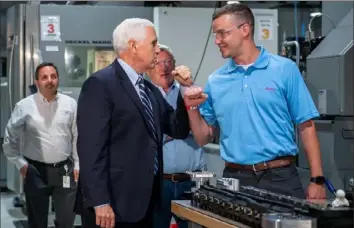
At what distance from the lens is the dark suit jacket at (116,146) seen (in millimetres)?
2945

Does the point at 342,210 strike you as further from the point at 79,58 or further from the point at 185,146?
the point at 79,58

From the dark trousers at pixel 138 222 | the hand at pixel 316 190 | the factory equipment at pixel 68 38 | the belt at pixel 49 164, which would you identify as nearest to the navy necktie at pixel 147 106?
the dark trousers at pixel 138 222

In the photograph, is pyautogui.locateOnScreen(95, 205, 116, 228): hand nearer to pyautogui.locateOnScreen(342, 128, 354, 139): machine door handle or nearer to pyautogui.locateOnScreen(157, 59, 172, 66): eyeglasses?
pyautogui.locateOnScreen(157, 59, 172, 66): eyeglasses

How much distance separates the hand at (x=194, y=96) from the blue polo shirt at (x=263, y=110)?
0.89ft

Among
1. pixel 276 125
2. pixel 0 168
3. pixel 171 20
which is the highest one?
pixel 171 20

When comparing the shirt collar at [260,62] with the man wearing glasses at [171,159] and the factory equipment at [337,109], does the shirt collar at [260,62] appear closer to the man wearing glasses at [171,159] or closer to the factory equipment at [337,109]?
the man wearing glasses at [171,159]

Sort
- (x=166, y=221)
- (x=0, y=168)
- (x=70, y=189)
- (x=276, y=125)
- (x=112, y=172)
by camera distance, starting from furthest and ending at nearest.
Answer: (x=0, y=168), (x=70, y=189), (x=166, y=221), (x=276, y=125), (x=112, y=172)

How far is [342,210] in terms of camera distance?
2.16 meters

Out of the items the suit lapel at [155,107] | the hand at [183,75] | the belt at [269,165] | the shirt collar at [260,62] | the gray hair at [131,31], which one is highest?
the gray hair at [131,31]

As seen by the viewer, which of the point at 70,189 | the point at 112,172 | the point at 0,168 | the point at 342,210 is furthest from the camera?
the point at 0,168

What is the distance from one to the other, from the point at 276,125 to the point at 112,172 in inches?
32.2

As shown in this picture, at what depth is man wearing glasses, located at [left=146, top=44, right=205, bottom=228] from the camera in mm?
3982

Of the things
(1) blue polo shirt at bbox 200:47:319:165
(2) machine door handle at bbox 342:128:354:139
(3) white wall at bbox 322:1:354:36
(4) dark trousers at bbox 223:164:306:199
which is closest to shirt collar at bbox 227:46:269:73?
(1) blue polo shirt at bbox 200:47:319:165

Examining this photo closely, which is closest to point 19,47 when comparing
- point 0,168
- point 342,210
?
point 0,168
